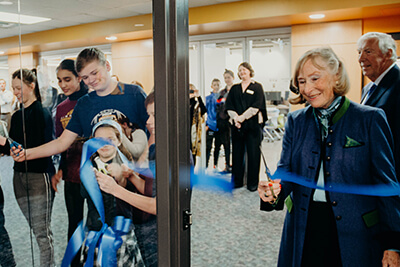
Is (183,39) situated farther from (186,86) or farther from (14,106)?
(14,106)

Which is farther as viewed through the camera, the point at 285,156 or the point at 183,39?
the point at 285,156

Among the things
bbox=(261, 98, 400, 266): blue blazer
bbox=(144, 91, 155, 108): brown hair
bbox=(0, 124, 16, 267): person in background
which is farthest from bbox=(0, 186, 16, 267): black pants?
bbox=(261, 98, 400, 266): blue blazer

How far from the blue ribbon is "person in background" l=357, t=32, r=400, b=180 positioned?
153cm

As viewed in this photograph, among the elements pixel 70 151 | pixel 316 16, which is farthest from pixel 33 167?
pixel 316 16

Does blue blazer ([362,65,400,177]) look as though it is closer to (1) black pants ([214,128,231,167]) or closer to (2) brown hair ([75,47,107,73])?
(2) brown hair ([75,47,107,73])

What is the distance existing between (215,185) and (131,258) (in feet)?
15.5

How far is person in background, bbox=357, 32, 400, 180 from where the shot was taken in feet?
6.84

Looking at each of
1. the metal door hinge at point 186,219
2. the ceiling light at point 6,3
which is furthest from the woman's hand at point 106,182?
the ceiling light at point 6,3

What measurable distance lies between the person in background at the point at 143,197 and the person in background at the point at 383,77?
57.1 inches

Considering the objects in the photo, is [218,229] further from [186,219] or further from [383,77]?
[186,219]

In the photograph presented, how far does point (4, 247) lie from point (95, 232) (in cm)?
50

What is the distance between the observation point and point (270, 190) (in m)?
1.62

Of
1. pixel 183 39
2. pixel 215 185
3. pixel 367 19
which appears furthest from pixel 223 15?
pixel 183 39

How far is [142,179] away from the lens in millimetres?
1245
